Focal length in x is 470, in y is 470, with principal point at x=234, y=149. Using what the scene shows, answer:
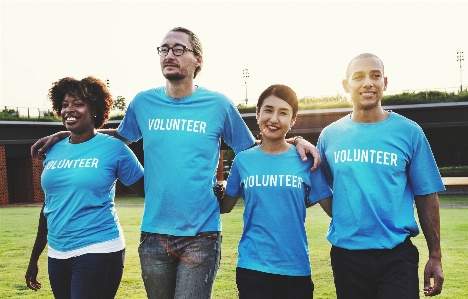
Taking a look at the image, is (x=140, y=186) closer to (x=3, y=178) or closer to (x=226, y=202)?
(x=226, y=202)

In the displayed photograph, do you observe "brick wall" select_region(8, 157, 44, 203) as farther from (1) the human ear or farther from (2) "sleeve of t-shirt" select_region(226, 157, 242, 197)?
(1) the human ear

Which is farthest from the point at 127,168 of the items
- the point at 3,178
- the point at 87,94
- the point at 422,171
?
the point at 3,178

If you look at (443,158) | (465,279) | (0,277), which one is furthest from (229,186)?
(443,158)

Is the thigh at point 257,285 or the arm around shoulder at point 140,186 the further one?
the arm around shoulder at point 140,186

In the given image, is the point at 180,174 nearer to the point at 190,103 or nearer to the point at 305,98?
the point at 190,103

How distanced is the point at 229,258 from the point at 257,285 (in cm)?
576

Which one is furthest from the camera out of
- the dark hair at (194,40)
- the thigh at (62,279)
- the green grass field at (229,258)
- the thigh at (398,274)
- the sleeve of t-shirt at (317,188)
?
the green grass field at (229,258)

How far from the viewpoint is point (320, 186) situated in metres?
3.12

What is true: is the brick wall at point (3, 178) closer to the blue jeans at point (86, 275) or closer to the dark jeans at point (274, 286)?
the blue jeans at point (86, 275)

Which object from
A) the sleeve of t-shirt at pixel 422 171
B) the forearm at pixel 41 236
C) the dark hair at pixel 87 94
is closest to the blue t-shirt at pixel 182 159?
the dark hair at pixel 87 94

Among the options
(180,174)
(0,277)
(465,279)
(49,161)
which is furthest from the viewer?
(0,277)

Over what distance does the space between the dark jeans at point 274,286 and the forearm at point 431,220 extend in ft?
2.63

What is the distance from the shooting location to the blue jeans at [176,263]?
2926mm

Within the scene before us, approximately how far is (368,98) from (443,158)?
37823 mm
